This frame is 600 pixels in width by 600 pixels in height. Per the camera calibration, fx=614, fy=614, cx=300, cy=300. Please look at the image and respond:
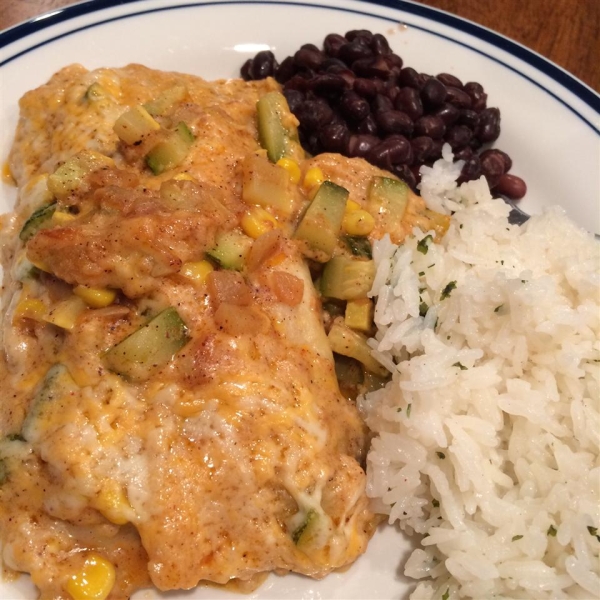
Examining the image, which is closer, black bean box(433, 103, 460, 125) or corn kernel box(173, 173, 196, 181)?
corn kernel box(173, 173, 196, 181)

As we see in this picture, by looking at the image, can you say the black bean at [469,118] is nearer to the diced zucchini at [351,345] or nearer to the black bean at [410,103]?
the black bean at [410,103]

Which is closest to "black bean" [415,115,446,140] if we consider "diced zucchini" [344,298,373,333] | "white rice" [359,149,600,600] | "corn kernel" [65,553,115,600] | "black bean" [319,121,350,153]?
"black bean" [319,121,350,153]

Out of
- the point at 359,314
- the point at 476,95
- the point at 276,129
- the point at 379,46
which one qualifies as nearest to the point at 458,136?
the point at 476,95

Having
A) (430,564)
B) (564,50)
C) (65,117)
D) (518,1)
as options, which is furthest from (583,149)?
(65,117)

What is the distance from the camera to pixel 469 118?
4629 mm

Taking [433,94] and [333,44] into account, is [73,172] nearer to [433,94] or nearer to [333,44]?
[333,44]

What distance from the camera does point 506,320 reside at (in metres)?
3.43

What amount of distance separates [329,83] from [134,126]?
1615 millimetres

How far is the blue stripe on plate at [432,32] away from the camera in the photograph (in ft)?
15.1

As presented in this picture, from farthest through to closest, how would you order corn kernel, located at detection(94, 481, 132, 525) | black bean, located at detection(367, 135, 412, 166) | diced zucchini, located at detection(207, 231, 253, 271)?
black bean, located at detection(367, 135, 412, 166), diced zucchini, located at detection(207, 231, 253, 271), corn kernel, located at detection(94, 481, 132, 525)

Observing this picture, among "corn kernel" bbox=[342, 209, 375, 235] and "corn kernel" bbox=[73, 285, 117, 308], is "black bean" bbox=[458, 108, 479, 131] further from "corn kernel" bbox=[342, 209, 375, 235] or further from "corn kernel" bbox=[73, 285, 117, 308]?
"corn kernel" bbox=[73, 285, 117, 308]

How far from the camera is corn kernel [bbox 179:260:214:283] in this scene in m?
2.99

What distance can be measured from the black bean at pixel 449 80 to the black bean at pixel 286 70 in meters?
1.13

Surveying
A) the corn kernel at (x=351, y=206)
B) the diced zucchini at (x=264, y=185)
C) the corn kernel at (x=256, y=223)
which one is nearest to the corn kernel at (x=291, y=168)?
the diced zucchini at (x=264, y=185)
